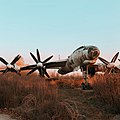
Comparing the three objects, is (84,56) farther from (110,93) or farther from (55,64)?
(55,64)

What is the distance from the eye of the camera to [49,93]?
34.1ft

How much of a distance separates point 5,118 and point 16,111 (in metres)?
0.70

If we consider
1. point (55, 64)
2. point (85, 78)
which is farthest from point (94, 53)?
point (55, 64)

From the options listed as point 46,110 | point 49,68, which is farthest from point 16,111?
point 49,68

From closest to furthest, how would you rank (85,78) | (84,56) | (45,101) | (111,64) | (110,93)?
1. (45,101)
2. (110,93)
3. (85,78)
4. (84,56)
5. (111,64)

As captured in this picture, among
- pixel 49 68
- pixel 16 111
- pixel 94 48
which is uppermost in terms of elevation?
pixel 94 48

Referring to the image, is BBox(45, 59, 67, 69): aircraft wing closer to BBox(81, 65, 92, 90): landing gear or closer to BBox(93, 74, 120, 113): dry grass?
BBox(81, 65, 92, 90): landing gear

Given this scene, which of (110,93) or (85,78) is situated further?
(85,78)

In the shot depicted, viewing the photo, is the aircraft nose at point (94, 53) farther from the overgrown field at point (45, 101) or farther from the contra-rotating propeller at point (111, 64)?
the overgrown field at point (45, 101)

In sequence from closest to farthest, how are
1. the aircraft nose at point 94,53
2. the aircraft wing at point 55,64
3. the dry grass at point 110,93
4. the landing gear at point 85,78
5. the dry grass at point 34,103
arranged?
the dry grass at point 34,103 < the dry grass at point 110,93 < the landing gear at point 85,78 < the aircraft nose at point 94,53 < the aircraft wing at point 55,64

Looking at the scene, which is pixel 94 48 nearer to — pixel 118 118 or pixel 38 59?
pixel 38 59

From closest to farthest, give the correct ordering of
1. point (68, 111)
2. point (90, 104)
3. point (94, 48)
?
1. point (68, 111)
2. point (90, 104)
3. point (94, 48)

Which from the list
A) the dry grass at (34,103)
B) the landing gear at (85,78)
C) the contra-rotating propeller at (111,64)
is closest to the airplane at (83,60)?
the landing gear at (85,78)

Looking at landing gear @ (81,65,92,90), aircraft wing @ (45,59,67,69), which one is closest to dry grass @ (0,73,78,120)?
landing gear @ (81,65,92,90)
